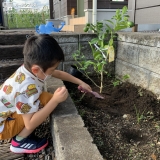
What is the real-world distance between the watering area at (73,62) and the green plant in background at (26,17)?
18.5 feet

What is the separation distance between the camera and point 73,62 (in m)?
2.88

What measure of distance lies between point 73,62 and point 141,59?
1.05 m

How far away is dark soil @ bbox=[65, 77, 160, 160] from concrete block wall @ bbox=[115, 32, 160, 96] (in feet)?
0.39

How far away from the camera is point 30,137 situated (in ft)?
5.24

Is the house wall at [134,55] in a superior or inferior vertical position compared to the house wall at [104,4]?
inferior

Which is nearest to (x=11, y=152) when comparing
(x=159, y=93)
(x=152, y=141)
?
(x=152, y=141)

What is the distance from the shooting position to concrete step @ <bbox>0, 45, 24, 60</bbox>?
116 inches

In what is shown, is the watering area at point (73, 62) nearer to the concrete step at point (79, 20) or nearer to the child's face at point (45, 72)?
the child's face at point (45, 72)

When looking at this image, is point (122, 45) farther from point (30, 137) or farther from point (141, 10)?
point (30, 137)

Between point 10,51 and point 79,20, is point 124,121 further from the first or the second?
point 79,20

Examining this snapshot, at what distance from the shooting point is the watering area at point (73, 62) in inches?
45.2

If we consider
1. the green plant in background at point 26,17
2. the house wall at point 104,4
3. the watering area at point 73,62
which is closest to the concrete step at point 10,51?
the watering area at point 73,62

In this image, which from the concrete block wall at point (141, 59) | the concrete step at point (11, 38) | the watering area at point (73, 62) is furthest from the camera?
the concrete step at point (11, 38)

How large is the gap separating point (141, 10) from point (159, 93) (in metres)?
1.56
